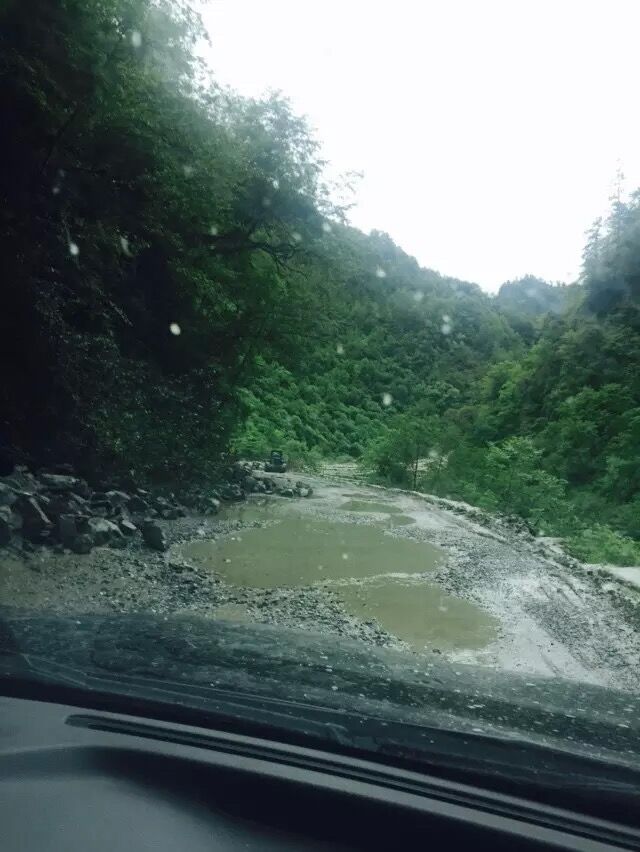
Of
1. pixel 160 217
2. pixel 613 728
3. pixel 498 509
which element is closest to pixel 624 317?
pixel 498 509

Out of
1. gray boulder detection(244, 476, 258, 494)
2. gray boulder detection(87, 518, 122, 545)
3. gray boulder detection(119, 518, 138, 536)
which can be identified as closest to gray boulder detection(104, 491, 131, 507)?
gray boulder detection(119, 518, 138, 536)

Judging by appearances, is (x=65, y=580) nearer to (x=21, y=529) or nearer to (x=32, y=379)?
(x=21, y=529)

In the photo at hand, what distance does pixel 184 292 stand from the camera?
571 inches

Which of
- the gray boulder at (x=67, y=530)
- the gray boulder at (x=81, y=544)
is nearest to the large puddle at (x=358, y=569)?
the gray boulder at (x=81, y=544)

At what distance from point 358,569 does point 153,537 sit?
2.39 meters

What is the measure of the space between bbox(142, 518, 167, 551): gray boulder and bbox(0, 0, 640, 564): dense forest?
2341 mm

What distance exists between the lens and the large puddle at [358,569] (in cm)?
650

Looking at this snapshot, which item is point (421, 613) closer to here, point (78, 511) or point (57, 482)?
point (78, 511)

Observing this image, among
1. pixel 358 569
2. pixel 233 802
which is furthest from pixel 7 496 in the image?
pixel 233 802

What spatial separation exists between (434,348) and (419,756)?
55755 mm

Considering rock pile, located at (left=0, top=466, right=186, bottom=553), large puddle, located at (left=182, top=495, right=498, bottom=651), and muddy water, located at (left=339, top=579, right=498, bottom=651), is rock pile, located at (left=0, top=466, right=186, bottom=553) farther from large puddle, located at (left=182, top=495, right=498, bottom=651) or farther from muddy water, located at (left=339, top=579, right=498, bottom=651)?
muddy water, located at (left=339, top=579, right=498, bottom=651)

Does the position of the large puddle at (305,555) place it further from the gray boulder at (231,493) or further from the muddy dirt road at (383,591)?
the gray boulder at (231,493)

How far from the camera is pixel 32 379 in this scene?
10141mm

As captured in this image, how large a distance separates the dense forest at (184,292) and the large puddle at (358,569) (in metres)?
2.36
